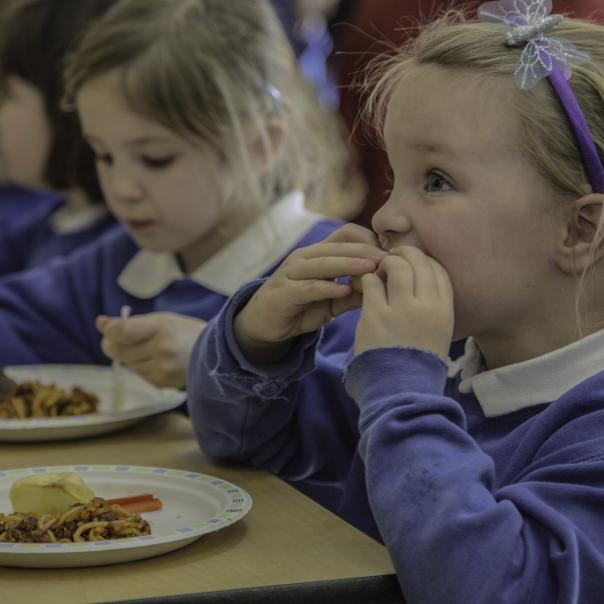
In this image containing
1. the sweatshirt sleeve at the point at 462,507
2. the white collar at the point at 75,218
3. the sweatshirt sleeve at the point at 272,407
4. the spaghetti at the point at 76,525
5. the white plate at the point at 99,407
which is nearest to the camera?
the sweatshirt sleeve at the point at 462,507

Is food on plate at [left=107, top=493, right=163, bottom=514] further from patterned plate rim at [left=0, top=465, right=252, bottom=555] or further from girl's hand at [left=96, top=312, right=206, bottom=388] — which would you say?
girl's hand at [left=96, top=312, right=206, bottom=388]

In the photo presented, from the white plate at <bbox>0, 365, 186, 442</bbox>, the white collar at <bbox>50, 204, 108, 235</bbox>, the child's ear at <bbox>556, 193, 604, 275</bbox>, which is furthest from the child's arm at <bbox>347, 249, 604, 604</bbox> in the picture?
the white collar at <bbox>50, 204, 108, 235</bbox>

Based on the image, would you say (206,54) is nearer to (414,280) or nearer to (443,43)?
(443,43)

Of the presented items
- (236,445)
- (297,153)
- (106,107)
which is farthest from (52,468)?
(297,153)

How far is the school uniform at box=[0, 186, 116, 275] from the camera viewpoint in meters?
2.49

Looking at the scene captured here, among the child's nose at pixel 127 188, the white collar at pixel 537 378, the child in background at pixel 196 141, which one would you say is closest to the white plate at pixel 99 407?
the child in background at pixel 196 141

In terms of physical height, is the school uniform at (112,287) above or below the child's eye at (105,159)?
below

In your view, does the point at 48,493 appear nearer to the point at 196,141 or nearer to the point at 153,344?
the point at 153,344

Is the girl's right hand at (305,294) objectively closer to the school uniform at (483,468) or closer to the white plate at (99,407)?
the school uniform at (483,468)

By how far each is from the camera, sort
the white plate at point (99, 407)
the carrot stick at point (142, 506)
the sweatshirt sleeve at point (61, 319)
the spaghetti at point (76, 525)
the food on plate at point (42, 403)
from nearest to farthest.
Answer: the spaghetti at point (76, 525) < the carrot stick at point (142, 506) < the white plate at point (99, 407) < the food on plate at point (42, 403) < the sweatshirt sleeve at point (61, 319)

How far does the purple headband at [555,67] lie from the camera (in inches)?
41.3

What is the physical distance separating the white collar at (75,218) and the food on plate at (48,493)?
4.69 feet

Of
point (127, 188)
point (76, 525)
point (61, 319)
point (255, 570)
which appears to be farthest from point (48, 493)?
point (61, 319)

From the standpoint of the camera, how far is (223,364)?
1252mm
